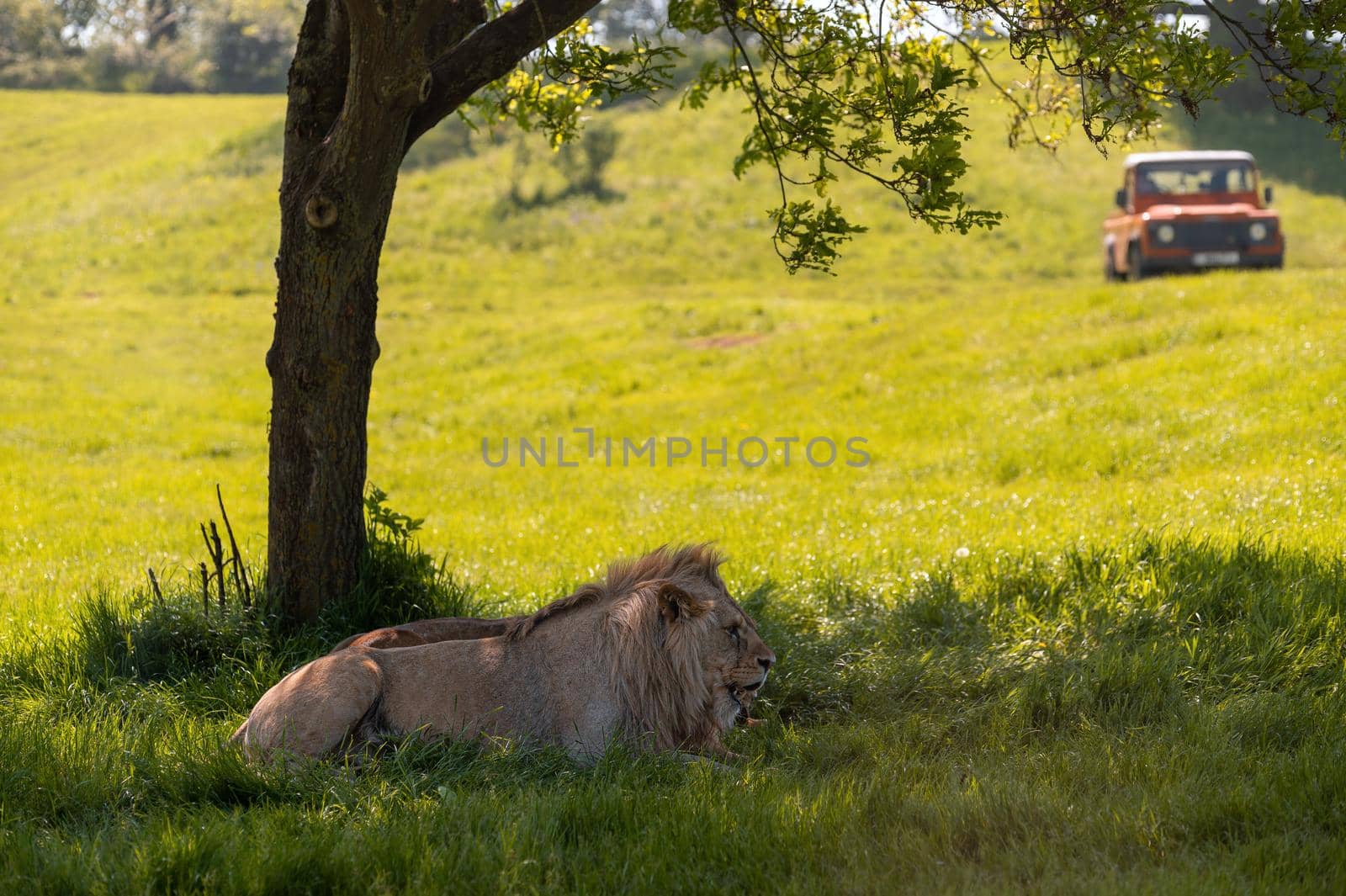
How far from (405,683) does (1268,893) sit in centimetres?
337

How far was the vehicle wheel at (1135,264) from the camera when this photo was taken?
23.1m

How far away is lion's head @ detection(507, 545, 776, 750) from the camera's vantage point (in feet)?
17.0

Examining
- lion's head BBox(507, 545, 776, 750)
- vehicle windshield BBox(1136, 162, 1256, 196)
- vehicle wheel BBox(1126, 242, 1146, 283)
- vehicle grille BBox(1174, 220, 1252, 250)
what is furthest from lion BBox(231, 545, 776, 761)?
vehicle windshield BBox(1136, 162, 1256, 196)

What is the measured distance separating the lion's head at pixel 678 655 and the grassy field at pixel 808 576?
0.31m

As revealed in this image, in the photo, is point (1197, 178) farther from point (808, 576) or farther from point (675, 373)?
point (808, 576)

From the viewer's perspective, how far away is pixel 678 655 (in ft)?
17.0

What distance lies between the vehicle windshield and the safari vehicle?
0.7 inches

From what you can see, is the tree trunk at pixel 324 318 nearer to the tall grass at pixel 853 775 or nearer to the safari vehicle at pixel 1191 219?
the tall grass at pixel 853 775

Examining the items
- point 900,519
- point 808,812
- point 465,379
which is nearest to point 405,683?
point 808,812

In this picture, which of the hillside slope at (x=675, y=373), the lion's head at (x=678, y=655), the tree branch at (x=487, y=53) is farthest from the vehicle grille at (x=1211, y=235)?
the lion's head at (x=678, y=655)

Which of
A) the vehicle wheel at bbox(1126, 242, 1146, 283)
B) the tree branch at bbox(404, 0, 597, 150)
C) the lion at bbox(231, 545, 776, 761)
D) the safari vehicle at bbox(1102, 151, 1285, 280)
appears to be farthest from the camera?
the vehicle wheel at bbox(1126, 242, 1146, 283)

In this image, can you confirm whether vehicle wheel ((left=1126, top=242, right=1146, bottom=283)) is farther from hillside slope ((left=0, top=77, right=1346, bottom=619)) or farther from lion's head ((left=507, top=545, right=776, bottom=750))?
lion's head ((left=507, top=545, right=776, bottom=750))

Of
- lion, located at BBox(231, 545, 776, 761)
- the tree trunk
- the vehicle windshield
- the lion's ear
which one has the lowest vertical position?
lion, located at BBox(231, 545, 776, 761)

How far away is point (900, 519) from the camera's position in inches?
416
